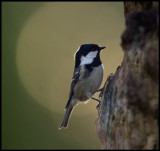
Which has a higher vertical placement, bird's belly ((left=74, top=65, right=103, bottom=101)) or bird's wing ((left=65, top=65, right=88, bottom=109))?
bird's wing ((left=65, top=65, right=88, bottom=109))

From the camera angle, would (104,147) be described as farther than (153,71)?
Yes

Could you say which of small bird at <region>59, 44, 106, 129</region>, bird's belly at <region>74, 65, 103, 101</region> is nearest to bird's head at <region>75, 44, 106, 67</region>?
small bird at <region>59, 44, 106, 129</region>

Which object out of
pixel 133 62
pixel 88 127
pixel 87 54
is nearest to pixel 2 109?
pixel 88 127

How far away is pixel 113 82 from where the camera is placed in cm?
284

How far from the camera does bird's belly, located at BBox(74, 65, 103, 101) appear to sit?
4.53 meters

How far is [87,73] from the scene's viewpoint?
4.66 metres

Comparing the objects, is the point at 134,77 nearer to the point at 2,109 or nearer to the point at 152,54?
the point at 152,54

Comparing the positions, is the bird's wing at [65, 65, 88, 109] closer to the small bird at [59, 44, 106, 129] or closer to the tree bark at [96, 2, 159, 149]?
the small bird at [59, 44, 106, 129]

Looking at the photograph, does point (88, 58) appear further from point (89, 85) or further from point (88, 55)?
point (89, 85)

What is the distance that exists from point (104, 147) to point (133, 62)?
928mm

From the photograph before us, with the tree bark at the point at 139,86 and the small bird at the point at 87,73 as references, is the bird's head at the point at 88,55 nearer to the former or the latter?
the small bird at the point at 87,73

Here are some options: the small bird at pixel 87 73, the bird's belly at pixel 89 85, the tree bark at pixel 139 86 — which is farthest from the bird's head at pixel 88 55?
the tree bark at pixel 139 86

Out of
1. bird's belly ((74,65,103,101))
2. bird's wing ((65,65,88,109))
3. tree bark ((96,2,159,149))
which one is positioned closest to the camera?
tree bark ((96,2,159,149))

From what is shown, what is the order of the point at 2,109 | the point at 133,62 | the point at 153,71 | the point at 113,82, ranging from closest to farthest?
the point at 153,71 → the point at 133,62 → the point at 113,82 → the point at 2,109
